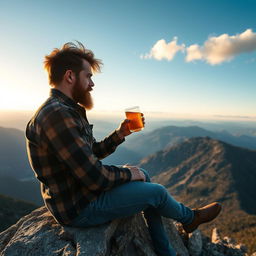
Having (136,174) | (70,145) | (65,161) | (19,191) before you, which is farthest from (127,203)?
(19,191)

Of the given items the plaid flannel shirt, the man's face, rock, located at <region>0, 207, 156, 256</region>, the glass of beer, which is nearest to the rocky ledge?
rock, located at <region>0, 207, 156, 256</region>

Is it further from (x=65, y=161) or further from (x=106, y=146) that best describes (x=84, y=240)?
(x=106, y=146)

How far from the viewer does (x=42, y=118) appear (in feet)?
13.1

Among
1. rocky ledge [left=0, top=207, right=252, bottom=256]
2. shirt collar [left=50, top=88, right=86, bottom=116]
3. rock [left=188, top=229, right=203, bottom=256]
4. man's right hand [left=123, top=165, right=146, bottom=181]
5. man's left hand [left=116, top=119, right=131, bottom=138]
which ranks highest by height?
shirt collar [left=50, top=88, right=86, bottom=116]

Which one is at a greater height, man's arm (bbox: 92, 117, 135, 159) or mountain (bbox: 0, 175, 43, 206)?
man's arm (bbox: 92, 117, 135, 159)

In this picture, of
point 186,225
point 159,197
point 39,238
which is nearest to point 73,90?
point 159,197

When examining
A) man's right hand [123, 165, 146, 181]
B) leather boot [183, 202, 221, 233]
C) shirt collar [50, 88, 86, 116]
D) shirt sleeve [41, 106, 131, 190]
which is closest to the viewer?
shirt sleeve [41, 106, 131, 190]

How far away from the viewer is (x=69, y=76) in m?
4.62

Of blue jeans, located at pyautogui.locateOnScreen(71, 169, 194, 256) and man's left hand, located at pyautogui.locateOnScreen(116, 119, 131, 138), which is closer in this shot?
blue jeans, located at pyautogui.locateOnScreen(71, 169, 194, 256)

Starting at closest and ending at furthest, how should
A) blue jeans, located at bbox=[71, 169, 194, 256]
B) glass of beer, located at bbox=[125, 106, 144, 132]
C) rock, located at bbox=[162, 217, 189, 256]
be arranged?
blue jeans, located at bbox=[71, 169, 194, 256], glass of beer, located at bbox=[125, 106, 144, 132], rock, located at bbox=[162, 217, 189, 256]

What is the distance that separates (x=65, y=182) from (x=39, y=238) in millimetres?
2263

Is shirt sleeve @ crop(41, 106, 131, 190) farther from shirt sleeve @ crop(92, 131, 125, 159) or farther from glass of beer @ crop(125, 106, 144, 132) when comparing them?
shirt sleeve @ crop(92, 131, 125, 159)

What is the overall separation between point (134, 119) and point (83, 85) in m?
1.95

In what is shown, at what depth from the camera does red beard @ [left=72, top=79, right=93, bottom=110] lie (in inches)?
187
